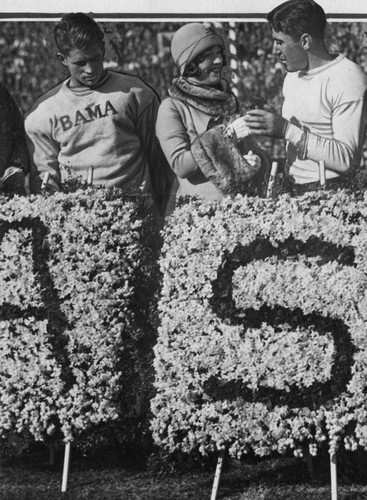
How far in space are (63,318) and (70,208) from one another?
2.18 ft

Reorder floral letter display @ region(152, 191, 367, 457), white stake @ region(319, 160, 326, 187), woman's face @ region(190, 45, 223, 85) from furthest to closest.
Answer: woman's face @ region(190, 45, 223, 85)
white stake @ region(319, 160, 326, 187)
floral letter display @ region(152, 191, 367, 457)

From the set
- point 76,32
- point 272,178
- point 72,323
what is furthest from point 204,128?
point 72,323

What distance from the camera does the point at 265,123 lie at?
5062 millimetres

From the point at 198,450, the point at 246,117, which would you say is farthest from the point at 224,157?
the point at 198,450

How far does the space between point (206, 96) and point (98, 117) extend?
2.19ft

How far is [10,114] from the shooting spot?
5.21 meters

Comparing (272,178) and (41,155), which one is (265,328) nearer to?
(272,178)

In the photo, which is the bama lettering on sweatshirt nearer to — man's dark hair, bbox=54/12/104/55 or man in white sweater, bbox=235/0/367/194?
man's dark hair, bbox=54/12/104/55

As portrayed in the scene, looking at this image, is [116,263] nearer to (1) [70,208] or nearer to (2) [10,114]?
(1) [70,208]

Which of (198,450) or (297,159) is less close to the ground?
(297,159)

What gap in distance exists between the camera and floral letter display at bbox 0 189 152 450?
5.04 m

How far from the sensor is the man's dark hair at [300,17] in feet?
16.6

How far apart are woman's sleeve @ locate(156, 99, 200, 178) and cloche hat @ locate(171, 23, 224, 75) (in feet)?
0.89

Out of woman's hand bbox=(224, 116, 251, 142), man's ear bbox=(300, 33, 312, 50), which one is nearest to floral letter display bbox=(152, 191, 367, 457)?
woman's hand bbox=(224, 116, 251, 142)
